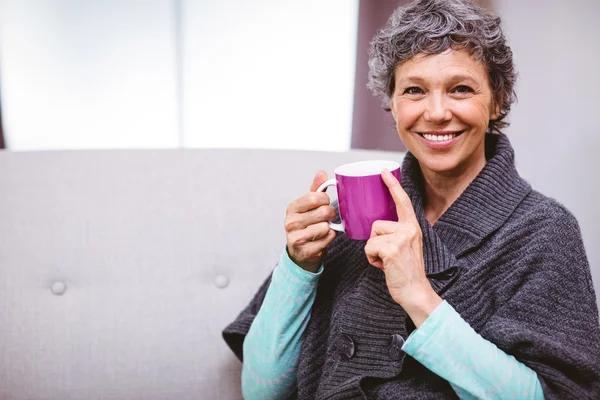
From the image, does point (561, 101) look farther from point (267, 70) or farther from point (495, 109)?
point (267, 70)

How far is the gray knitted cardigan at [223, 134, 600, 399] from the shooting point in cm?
99

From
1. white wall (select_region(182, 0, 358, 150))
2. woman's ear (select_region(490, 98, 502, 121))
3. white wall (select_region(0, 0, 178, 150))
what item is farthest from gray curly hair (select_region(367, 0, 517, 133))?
white wall (select_region(0, 0, 178, 150))

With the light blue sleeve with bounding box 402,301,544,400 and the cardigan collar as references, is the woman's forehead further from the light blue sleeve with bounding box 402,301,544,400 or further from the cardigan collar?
the light blue sleeve with bounding box 402,301,544,400

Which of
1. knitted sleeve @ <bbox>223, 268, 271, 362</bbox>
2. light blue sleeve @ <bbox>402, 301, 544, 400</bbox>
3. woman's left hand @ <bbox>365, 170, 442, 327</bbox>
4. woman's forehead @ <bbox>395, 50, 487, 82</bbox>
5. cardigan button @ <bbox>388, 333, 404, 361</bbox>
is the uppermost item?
woman's forehead @ <bbox>395, 50, 487, 82</bbox>

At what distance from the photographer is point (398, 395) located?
42.7 inches

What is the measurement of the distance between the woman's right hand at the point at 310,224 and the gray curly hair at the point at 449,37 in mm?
265

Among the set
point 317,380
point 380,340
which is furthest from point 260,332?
point 380,340

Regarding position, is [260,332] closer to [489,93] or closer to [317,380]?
[317,380]

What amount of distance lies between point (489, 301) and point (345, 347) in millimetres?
260

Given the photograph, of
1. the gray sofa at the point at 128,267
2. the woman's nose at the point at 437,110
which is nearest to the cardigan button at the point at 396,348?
the woman's nose at the point at 437,110

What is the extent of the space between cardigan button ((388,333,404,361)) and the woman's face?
298 mm

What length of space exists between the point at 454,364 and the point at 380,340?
0.62 ft

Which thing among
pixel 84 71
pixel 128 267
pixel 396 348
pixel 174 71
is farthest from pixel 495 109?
pixel 84 71

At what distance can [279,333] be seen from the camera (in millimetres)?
1227
